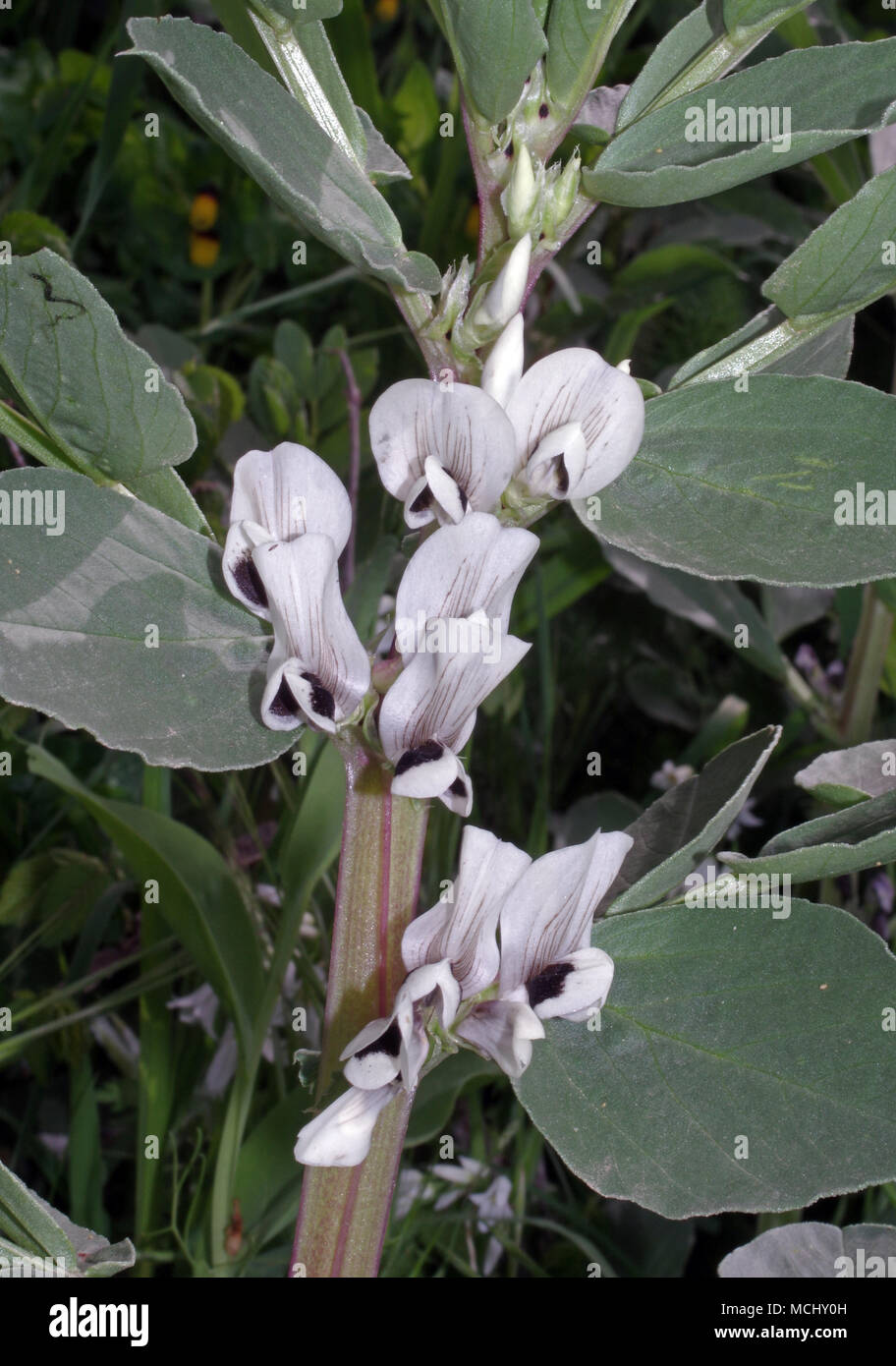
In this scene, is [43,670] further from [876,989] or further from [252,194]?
[252,194]

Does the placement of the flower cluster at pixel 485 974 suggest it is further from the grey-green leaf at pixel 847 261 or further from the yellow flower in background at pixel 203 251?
the yellow flower in background at pixel 203 251

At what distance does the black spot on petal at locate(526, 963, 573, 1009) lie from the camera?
0.36 metres

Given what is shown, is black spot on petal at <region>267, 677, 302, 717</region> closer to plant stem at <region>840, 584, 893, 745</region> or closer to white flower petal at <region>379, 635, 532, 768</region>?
white flower petal at <region>379, 635, 532, 768</region>

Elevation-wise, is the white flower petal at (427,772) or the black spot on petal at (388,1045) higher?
the white flower petal at (427,772)

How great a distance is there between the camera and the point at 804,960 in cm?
39

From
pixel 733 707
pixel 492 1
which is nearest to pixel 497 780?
pixel 733 707

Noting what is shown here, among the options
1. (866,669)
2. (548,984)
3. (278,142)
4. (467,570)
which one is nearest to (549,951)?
(548,984)

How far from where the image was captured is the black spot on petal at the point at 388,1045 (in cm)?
35

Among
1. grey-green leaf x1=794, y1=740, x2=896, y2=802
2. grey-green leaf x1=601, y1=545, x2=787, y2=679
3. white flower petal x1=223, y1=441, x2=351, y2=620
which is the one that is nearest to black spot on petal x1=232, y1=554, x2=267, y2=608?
white flower petal x1=223, y1=441, x2=351, y2=620

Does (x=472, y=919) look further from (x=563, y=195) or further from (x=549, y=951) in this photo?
(x=563, y=195)

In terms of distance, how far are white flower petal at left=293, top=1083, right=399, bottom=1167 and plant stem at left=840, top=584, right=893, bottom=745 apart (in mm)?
581

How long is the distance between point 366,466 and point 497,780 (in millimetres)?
256

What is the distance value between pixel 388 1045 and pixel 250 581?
0.13 m

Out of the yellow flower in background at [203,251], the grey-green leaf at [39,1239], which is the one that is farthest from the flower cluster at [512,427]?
the yellow flower in background at [203,251]
